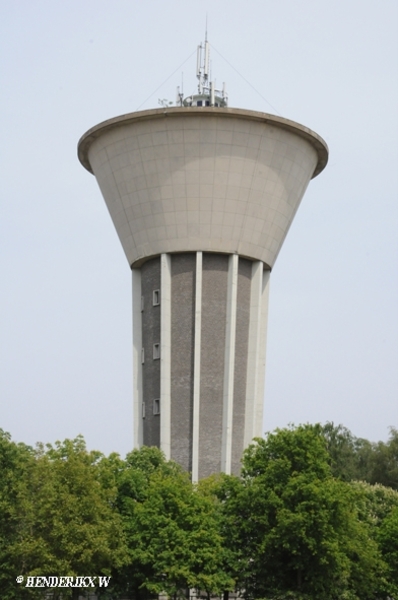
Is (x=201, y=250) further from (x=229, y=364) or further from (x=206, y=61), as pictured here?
(x=206, y=61)

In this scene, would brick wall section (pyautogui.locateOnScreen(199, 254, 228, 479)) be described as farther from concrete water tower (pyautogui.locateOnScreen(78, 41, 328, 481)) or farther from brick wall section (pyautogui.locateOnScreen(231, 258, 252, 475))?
brick wall section (pyautogui.locateOnScreen(231, 258, 252, 475))

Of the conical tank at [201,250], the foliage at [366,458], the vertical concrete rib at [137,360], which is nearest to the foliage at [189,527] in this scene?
the conical tank at [201,250]

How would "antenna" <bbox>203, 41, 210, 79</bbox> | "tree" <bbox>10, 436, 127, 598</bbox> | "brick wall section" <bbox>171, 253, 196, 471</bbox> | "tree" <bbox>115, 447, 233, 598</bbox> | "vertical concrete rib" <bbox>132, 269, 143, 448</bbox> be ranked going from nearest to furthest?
"tree" <bbox>10, 436, 127, 598</bbox>
"tree" <bbox>115, 447, 233, 598</bbox>
"brick wall section" <bbox>171, 253, 196, 471</bbox>
"vertical concrete rib" <bbox>132, 269, 143, 448</bbox>
"antenna" <bbox>203, 41, 210, 79</bbox>

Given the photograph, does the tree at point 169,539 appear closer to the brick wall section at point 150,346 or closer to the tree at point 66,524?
the tree at point 66,524

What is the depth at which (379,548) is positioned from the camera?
49062mm

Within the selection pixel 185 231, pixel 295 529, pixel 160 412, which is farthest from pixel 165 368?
pixel 295 529

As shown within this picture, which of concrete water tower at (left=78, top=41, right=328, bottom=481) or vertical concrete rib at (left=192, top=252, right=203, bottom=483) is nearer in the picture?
vertical concrete rib at (left=192, top=252, right=203, bottom=483)

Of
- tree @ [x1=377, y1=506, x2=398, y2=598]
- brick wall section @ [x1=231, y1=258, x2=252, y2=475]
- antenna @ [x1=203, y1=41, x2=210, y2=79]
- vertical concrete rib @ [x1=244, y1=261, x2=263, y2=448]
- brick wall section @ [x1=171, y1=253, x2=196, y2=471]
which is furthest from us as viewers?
antenna @ [x1=203, y1=41, x2=210, y2=79]

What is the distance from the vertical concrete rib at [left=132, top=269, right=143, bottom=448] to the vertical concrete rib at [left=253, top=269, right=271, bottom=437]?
223 inches

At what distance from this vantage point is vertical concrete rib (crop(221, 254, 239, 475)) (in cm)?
5228

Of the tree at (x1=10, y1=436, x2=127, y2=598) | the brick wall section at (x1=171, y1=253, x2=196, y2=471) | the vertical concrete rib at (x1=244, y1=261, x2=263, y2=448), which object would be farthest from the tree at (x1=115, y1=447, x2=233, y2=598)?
the vertical concrete rib at (x1=244, y1=261, x2=263, y2=448)

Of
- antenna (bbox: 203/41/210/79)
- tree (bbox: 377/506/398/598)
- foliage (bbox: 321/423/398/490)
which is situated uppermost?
antenna (bbox: 203/41/210/79)

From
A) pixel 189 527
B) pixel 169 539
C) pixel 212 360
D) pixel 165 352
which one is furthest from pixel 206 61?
pixel 169 539

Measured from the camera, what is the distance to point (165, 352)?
53656 millimetres
